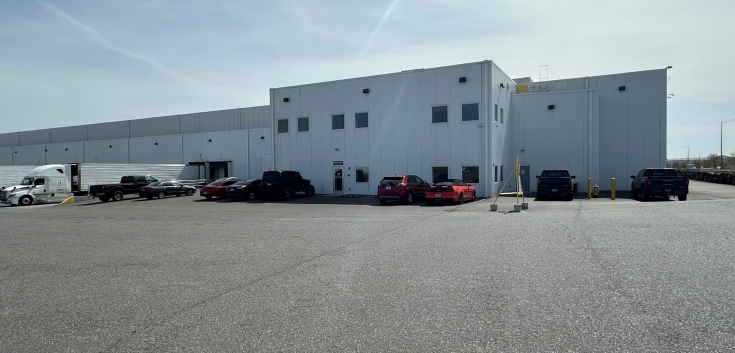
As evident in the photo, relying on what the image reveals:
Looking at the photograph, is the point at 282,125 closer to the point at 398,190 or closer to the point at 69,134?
the point at 398,190

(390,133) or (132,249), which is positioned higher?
(390,133)

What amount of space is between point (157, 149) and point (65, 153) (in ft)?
58.5

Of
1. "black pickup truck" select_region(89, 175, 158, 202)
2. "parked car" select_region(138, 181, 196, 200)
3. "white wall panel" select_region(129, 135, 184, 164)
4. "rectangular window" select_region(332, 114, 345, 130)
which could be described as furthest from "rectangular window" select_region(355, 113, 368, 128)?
"white wall panel" select_region(129, 135, 184, 164)

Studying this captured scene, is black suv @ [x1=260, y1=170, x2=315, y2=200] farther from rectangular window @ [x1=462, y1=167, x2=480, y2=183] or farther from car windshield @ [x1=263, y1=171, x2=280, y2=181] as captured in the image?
rectangular window @ [x1=462, y1=167, x2=480, y2=183]

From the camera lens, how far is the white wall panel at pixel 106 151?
56.6 metres

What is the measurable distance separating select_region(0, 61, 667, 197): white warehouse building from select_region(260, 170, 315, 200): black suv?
3114 millimetres

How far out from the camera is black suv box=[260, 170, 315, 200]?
1181 inches

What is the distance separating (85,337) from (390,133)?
90.7 feet

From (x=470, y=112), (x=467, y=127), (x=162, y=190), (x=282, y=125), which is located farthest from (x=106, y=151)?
(x=470, y=112)

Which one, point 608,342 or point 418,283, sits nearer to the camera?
point 608,342

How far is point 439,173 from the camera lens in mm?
30422

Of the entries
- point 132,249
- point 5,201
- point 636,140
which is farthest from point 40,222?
point 636,140

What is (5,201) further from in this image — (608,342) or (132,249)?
(608,342)

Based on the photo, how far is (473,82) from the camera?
95.7 feet
